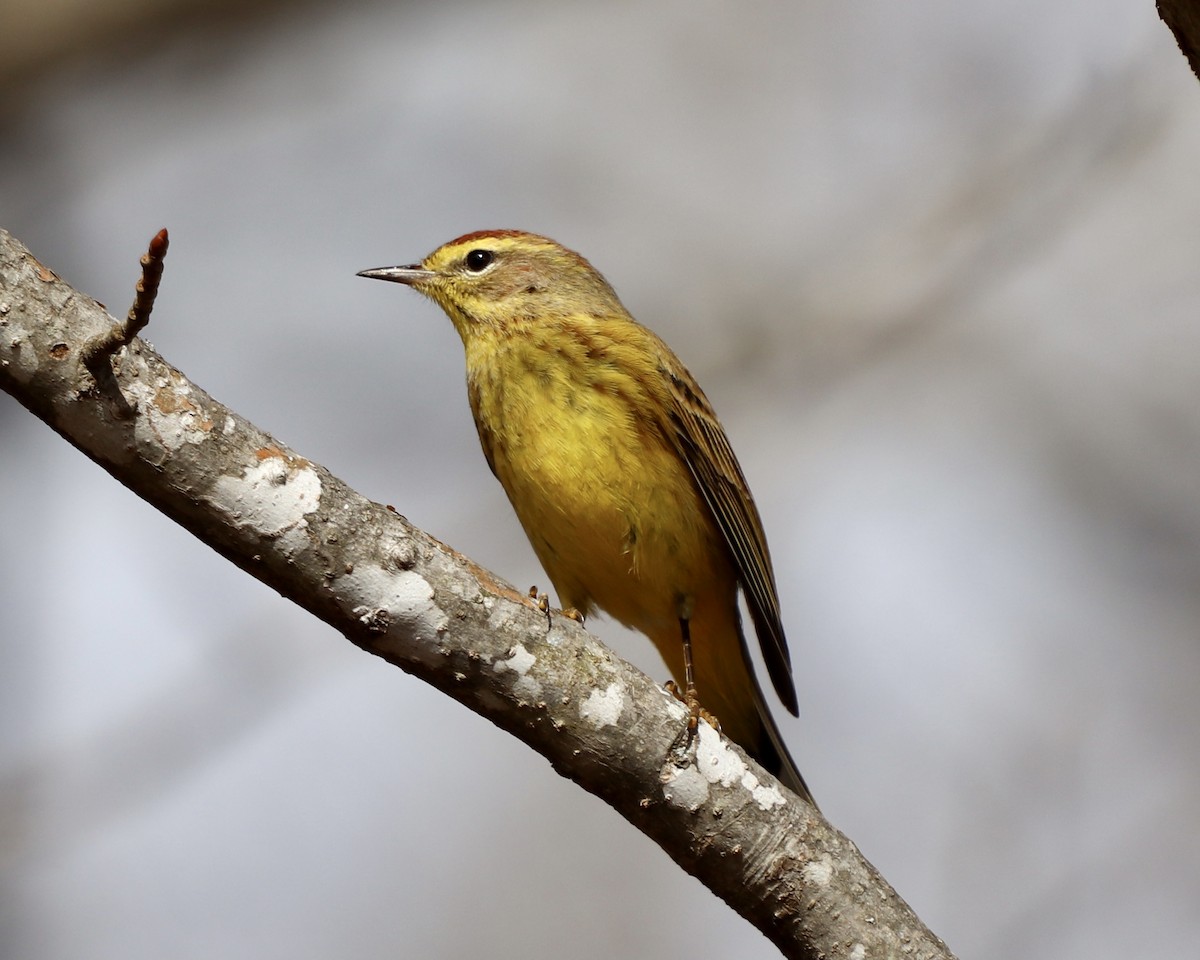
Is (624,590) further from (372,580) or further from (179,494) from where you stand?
(179,494)

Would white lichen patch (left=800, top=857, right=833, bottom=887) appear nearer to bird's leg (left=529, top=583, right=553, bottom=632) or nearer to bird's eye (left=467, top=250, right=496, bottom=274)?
bird's leg (left=529, top=583, right=553, bottom=632)

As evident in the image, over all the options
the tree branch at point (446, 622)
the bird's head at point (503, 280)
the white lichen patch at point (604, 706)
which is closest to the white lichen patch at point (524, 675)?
the tree branch at point (446, 622)

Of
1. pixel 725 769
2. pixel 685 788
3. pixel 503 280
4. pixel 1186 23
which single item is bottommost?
pixel 685 788

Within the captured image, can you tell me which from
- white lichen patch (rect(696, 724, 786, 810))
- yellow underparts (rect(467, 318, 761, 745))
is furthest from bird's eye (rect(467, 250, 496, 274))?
white lichen patch (rect(696, 724, 786, 810))

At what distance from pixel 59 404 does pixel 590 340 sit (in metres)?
2.96

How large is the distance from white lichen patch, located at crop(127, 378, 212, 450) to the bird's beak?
11.9 feet

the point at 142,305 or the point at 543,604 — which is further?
the point at 543,604

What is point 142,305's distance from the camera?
2994 mm

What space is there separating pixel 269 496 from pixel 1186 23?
2751mm

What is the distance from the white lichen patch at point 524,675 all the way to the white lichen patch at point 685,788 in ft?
1.61

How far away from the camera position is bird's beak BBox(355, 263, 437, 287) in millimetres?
6918

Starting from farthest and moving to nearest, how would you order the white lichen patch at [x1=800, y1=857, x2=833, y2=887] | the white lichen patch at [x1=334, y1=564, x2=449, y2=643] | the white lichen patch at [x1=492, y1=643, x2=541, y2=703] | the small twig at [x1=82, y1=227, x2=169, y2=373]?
the white lichen patch at [x1=800, y1=857, x2=833, y2=887]
the white lichen patch at [x1=492, y1=643, x2=541, y2=703]
the white lichen patch at [x1=334, y1=564, x2=449, y2=643]
the small twig at [x1=82, y1=227, x2=169, y2=373]

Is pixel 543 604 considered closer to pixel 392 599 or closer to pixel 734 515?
pixel 392 599

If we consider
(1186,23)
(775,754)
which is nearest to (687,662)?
(775,754)
